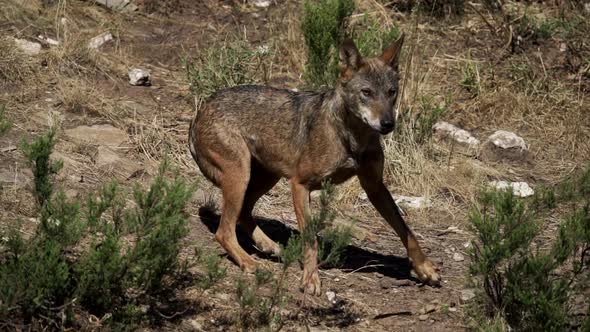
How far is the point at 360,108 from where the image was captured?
7.46m

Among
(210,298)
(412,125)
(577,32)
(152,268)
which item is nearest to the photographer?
(152,268)

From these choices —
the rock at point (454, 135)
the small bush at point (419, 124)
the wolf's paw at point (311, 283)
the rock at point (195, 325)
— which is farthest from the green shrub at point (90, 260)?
the rock at point (454, 135)

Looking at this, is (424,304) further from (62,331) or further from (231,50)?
(231,50)

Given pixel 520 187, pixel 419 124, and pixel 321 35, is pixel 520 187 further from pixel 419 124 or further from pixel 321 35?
pixel 321 35

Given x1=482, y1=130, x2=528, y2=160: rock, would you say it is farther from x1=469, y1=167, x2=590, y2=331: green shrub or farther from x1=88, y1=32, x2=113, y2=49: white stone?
x1=88, y1=32, x2=113, y2=49: white stone

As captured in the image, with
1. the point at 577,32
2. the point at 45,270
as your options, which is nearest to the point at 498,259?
the point at 45,270

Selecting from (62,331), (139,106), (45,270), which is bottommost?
(139,106)

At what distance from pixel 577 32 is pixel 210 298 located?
304 inches

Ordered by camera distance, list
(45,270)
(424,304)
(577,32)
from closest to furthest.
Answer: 1. (45,270)
2. (424,304)
3. (577,32)

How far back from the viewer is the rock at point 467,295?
7391 mm

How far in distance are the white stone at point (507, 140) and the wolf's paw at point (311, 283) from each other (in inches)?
165

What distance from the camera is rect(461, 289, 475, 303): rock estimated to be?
739cm

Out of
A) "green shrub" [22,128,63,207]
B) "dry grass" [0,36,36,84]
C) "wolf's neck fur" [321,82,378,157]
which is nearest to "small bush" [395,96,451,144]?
"wolf's neck fur" [321,82,378,157]

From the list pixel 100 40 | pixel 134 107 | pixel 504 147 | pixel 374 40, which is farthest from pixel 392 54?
pixel 100 40
